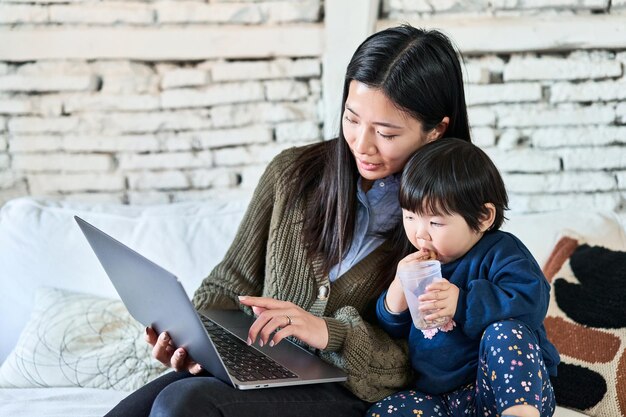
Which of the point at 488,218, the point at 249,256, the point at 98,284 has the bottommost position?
the point at 98,284

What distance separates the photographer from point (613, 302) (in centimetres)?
202

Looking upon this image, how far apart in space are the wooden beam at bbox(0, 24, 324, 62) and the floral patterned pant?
1.25 metres

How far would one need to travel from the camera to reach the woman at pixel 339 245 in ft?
5.00

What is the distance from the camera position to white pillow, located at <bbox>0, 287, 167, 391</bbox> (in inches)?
82.8

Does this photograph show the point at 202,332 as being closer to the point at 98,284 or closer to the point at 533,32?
the point at 98,284

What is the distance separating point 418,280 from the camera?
1.45 m

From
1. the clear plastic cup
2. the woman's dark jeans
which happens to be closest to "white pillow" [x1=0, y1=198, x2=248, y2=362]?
the woman's dark jeans

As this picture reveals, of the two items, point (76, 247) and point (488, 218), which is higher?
point (488, 218)

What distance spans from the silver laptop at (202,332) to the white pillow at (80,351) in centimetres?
42

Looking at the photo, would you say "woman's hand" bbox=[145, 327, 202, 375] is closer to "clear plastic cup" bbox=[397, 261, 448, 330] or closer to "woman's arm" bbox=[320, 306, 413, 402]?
"woman's arm" bbox=[320, 306, 413, 402]

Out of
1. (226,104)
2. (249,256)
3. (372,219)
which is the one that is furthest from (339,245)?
(226,104)

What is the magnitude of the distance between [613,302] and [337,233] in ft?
2.45

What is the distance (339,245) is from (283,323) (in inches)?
10.9

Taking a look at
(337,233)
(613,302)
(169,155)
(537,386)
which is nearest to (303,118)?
(169,155)
